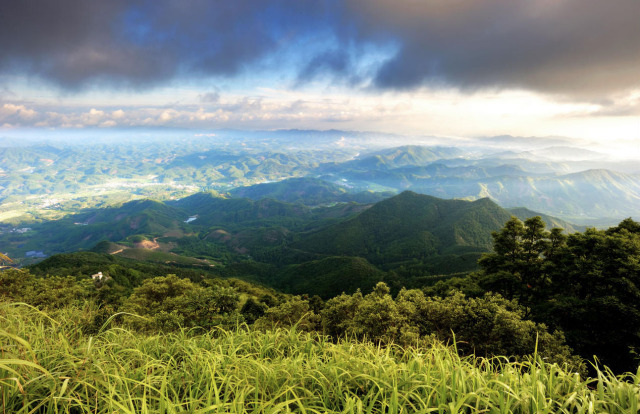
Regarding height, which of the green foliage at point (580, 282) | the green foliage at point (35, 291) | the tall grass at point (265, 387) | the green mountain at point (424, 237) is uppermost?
the tall grass at point (265, 387)

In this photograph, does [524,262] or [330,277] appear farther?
[330,277]

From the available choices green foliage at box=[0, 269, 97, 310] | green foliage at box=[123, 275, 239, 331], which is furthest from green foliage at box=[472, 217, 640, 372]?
green foliage at box=[0, 269, 97, 310]

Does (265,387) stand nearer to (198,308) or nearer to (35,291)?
(198,308)

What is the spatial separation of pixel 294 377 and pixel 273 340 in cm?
173

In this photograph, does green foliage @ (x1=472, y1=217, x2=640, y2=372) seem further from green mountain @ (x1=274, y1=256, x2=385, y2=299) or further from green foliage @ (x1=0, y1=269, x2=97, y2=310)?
green mountain @ (x1=274, y1=256, x2=385, y2=299)

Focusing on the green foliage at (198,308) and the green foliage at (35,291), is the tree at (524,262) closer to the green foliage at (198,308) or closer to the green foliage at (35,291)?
the green foliage at (198,308)

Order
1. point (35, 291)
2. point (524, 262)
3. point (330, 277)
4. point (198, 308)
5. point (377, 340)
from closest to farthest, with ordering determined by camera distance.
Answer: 1. point (377, 340)
2. point (198, 308)
3. point (524, 262)
4. point (35, 291)
5. point (330, 277)

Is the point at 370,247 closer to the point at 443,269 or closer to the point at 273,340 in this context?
the point at 443,269

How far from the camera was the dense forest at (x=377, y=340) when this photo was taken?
2.64m

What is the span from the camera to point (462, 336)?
13383 mm

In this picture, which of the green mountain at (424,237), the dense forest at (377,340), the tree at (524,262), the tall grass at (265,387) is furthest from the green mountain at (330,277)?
the tall grass at (265,387)

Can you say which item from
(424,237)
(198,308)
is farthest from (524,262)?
(424,237)

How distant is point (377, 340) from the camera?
12312 mm

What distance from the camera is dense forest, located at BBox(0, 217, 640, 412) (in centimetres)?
264
